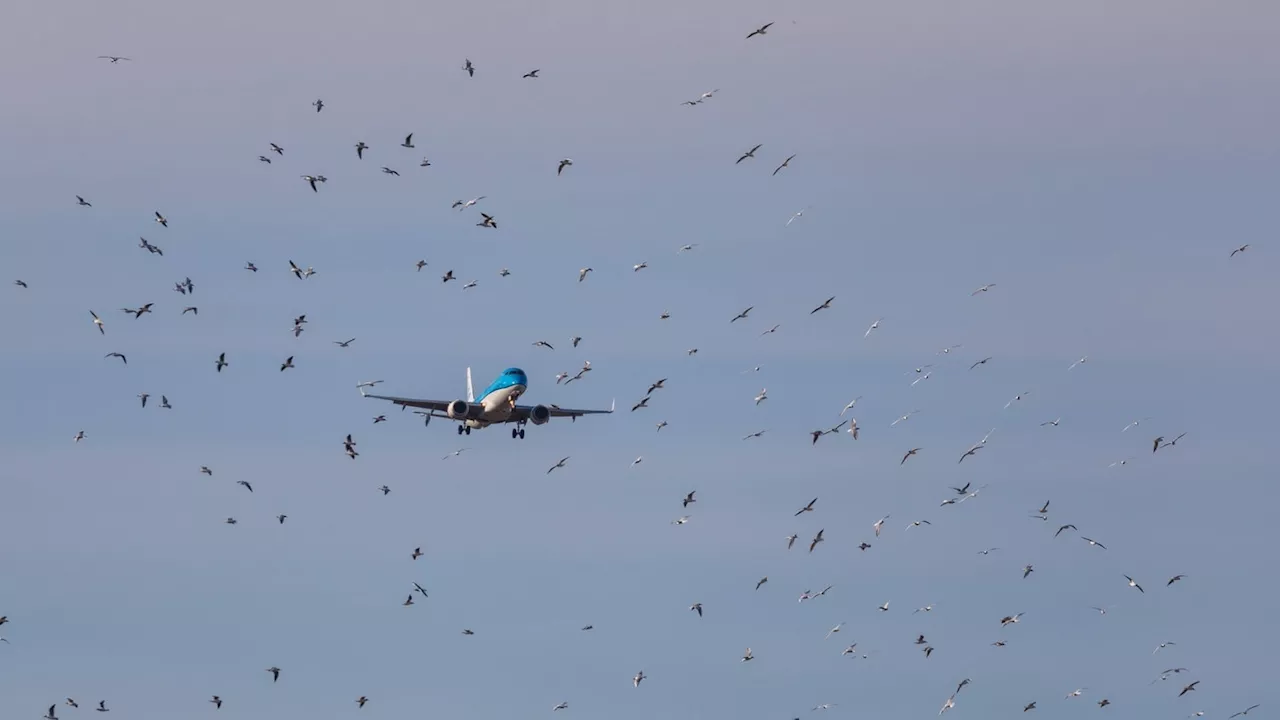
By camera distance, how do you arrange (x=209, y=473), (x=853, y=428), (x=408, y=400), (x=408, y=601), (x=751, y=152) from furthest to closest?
(x=408, y=400)
(x=408, y=601)
(x=209, y=473)
(x=751, y=152)
(x=853, y=428)

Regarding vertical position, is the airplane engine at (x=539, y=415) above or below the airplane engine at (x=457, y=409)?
below

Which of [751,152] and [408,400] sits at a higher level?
[751,152]

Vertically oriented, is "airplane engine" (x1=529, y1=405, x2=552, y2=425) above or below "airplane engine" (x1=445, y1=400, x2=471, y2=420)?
below

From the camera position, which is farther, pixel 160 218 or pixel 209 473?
pixel 209 473

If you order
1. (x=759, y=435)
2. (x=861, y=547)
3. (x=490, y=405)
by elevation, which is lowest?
(x=490, y=405)

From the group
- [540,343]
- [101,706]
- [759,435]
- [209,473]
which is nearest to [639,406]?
[540,343]

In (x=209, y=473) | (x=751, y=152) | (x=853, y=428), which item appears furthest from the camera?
(x=209, y=473)

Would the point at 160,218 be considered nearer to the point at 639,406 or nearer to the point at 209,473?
the point at 209,473

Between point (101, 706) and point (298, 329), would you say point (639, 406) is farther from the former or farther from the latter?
point (101, 706)
